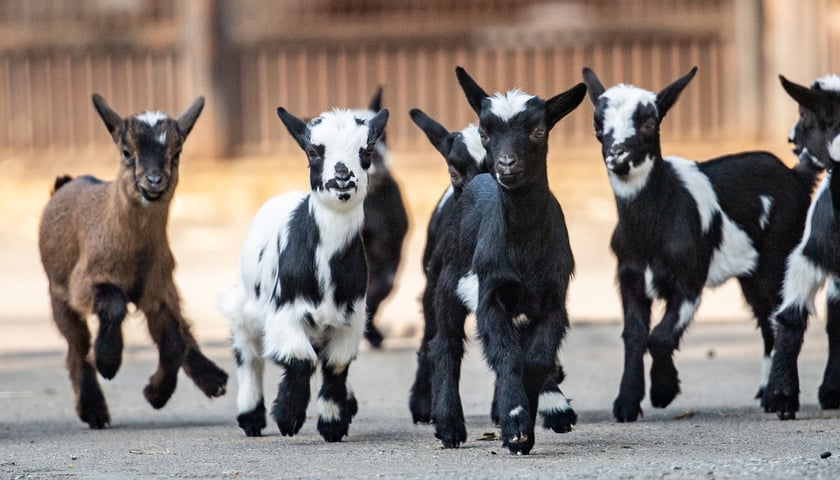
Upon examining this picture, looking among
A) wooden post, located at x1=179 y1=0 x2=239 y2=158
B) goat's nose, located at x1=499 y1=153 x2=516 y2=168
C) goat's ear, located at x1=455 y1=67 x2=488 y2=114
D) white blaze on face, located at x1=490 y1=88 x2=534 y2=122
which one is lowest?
goat's nose, located at x1=499 y1=153 x2=516 y2=168

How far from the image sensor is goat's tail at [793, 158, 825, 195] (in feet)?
31.8

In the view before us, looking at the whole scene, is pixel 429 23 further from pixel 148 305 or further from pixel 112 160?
pixel 148 305

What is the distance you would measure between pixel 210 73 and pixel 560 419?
12005 millimetres

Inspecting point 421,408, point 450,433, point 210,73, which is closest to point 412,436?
point 421,408

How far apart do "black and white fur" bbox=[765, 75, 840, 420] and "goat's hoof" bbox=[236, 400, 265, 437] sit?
2478mm

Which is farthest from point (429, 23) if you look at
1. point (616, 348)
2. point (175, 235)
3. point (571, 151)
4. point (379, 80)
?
point (616, 348)

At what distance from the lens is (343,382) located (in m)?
8.14

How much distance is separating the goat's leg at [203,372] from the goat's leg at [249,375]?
0.50 metres

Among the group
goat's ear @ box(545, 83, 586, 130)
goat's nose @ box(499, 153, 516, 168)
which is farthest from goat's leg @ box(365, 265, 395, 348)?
goat's nose @ box(499, 153, 516, 168)

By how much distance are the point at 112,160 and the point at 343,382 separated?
11.8m

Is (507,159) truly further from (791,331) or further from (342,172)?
(791,331)

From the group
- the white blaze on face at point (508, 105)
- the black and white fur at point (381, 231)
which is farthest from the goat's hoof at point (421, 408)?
the black and white fur at point (381, 231)

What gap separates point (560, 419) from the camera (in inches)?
306

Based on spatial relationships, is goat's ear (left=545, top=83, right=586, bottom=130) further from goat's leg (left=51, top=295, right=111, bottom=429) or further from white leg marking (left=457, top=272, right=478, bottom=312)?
goat's leg (left=51, top=295, right=111, bottom=429)
